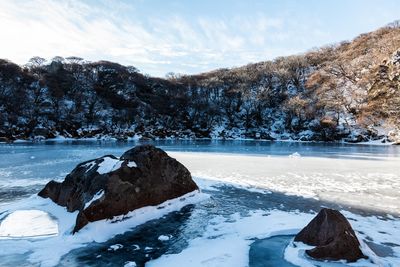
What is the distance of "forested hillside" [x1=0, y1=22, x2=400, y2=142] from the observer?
52406 millimetres

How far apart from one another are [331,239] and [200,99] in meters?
67.6

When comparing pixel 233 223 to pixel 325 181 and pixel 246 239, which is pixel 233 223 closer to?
pixel 246 239

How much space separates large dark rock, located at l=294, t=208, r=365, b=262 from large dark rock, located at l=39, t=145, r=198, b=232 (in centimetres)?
398

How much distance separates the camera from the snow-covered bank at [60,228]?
5391mm

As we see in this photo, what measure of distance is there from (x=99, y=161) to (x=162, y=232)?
10.5ft

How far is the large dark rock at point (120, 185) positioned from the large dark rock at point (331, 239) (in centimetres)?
398

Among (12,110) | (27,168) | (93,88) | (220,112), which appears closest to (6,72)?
(12,110)

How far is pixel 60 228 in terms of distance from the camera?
21.9 feet

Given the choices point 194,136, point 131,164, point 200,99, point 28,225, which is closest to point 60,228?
point 28,225

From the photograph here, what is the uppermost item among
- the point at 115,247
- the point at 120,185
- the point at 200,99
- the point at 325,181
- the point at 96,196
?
the point at 200,99

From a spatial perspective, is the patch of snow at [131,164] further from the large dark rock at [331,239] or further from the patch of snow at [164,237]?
the large dark rock at [331,239]

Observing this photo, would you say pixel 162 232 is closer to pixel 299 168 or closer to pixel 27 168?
pixel 299 168

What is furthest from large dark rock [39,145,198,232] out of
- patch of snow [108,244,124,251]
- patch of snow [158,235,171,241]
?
patch of snow [158,235,171,241]

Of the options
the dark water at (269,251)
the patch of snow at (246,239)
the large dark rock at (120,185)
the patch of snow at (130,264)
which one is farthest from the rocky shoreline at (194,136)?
the patch of snow at (130,264)
